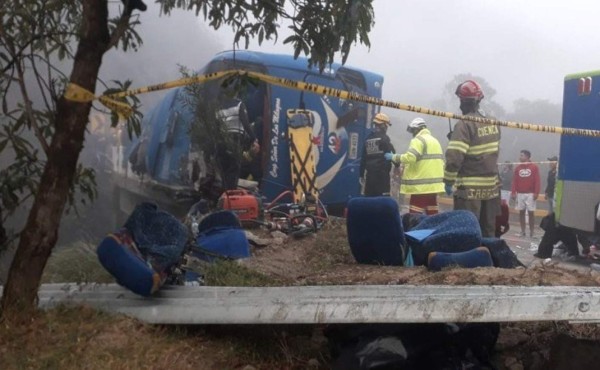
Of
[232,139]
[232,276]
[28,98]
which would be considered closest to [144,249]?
[232,276]

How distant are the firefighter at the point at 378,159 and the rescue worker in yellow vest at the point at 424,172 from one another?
1114 mm

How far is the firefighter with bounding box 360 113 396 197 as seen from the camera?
28.0 feet

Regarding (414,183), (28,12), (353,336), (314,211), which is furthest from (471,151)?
(28,12)

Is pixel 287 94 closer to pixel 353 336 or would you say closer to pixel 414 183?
pixel 414 183

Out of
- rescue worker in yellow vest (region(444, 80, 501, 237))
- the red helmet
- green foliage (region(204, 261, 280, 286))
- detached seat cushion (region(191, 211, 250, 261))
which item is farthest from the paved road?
green foliage (region(204, 261, 280, 286))

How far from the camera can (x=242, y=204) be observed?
7.11m

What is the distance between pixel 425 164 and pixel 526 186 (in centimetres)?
593

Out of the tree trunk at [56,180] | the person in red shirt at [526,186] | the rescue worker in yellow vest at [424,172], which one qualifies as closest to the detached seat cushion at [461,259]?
the tree trunk at [56,180]

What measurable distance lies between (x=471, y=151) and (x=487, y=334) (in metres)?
3.27

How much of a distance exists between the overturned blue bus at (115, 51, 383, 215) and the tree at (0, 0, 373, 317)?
12.8 feet

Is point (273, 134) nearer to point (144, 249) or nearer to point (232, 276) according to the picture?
point (232, 276)

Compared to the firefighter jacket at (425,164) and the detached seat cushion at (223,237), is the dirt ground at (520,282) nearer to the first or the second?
the detached seat cushion at (223,237)

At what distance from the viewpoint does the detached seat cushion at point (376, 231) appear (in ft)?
14.5

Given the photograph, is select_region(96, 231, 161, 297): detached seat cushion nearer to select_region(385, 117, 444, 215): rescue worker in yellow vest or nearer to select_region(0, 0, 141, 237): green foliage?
select_region(0, 0, 141, 237): green foliage
